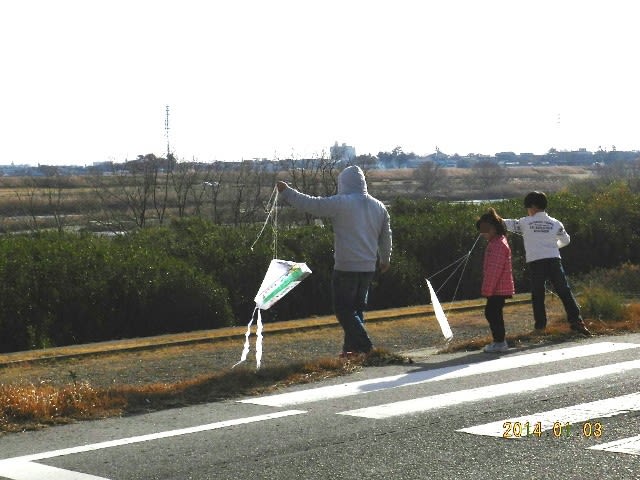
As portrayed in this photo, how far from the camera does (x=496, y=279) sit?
40.7ft

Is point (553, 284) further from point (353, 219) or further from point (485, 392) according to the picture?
point (485, 392)

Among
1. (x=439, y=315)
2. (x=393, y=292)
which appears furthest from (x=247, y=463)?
(x=393, y=292)

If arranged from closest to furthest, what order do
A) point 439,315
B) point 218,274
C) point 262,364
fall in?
point 262,364, point 439,315, point 218,274

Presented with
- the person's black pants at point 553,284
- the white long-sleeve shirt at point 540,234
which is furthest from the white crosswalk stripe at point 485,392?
the white long-sleeve shirt at point 540,234

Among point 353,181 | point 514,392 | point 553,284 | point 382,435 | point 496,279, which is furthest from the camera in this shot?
point 553,284

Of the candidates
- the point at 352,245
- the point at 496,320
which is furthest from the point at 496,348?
the point at 352,245

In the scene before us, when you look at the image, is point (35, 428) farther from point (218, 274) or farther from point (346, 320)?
point (218, 274)

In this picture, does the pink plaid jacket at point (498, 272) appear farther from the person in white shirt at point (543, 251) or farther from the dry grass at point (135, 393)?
the dry grass at point (135, 393)

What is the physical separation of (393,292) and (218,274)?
319 centimetres

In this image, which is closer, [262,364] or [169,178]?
[262,364]

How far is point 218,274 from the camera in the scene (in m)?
16.7

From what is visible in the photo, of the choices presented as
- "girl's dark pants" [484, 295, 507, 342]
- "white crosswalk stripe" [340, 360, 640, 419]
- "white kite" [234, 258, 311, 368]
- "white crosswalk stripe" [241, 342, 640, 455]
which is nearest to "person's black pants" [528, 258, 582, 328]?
"white crosswalk stripe" [241, 342, 640, 455]

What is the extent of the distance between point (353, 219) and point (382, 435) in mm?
3646
